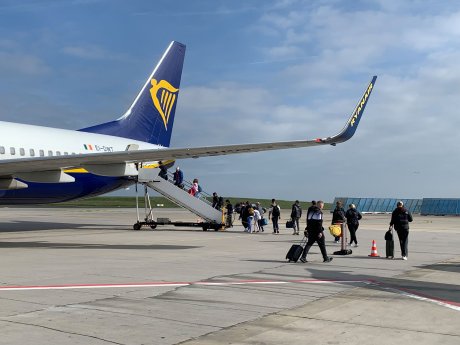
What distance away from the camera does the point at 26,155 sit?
72.8 ft

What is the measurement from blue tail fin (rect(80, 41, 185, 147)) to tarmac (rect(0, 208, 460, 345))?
47.9ft

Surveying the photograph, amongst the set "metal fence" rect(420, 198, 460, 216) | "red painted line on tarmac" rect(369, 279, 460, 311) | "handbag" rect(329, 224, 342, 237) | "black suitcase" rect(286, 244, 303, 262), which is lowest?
"red painted line on tarmac" rect(369, 279, 460, 311)

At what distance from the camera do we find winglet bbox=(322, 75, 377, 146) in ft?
56.5

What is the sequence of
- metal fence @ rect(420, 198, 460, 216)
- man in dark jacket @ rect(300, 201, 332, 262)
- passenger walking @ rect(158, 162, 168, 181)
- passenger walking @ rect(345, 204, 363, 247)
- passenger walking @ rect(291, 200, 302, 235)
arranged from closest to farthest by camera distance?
man in dark jacket @ rect(300, 201, 332, 262) → passenger walking @ rect(345, 204, 363, 247) → passenger walking @ rect(291, 200, 302, 235) → passenger walking @ rect(158, 162, 168, 181) → metal fence @ rect(420, 198, 460, 216)

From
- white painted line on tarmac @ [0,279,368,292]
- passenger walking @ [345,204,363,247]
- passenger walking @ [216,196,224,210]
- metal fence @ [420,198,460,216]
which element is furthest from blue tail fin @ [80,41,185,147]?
metal fence @ [420,198,460,216]

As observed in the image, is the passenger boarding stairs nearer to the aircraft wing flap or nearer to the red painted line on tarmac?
the aircraft wing flap

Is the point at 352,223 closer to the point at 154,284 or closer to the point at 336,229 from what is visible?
the point at 336,229

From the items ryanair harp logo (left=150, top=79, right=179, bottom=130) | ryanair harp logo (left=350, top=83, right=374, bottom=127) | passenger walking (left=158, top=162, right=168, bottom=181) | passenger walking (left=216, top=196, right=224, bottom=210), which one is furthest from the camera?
ryanair harp logo (left=150, top=79, right=179, bottom=130)

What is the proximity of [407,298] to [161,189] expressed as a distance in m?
20.0

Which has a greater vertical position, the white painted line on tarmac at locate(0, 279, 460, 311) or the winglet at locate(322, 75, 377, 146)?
the winglet at locate(322, 75, 377, 146)

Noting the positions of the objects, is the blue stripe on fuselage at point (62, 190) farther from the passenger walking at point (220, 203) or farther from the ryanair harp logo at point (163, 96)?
the ryanair harp logo at point (163, 96)

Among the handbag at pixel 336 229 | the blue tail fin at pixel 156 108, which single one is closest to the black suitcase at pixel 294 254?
the handbag at pixel 336 229

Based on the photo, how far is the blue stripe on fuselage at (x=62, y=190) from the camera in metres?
22.1

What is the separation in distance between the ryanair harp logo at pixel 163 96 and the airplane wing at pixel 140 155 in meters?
13.8
